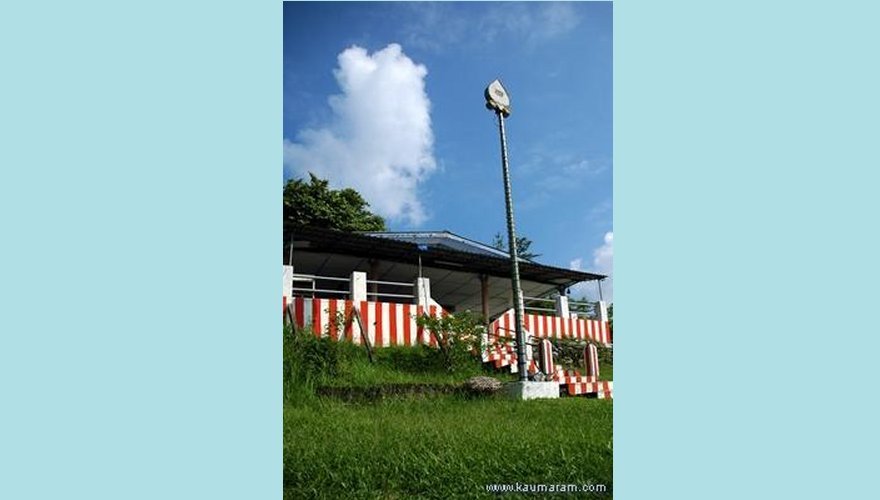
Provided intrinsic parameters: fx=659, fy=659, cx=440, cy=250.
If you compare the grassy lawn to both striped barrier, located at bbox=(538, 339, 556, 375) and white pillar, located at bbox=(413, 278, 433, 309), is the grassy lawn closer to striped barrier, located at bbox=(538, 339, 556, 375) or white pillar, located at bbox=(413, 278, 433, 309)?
striped barrier, located at bbox=(538, 339, 556, 375)

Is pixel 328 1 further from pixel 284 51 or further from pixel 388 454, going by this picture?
pixel 388 454

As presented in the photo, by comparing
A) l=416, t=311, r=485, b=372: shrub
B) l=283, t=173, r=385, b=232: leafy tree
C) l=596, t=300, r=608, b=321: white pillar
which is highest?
l=283, t=173, r=385, b=232: leafy tree

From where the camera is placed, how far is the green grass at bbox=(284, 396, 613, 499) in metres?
3.04

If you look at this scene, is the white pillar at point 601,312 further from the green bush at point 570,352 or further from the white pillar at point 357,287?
the white pillar at point 357,287

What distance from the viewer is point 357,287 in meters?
6.08

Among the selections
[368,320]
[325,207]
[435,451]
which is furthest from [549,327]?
[435,451]

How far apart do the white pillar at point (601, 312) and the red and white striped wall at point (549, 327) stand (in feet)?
0.68

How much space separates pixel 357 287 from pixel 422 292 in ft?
2.47

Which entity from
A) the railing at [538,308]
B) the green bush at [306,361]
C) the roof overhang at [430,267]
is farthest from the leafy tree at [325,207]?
the railing at [538,308]

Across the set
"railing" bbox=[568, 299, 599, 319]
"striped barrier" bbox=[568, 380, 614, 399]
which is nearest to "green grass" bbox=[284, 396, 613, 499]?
"striped barrier" bbox=[568, 380, 614, 399]

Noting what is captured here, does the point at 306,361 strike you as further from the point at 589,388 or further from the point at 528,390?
the point at 589,388

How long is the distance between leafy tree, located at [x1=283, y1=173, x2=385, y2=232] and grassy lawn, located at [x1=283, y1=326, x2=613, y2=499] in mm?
1029

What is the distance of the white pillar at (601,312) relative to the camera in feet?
19.3
